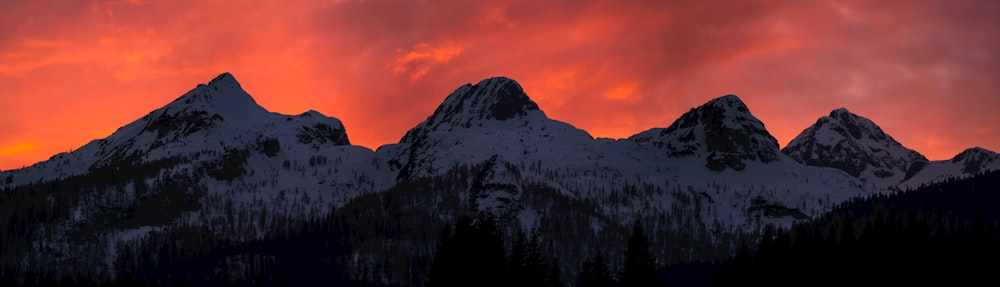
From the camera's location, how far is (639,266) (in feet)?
Answer: 330

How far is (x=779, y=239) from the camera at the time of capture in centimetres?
10725

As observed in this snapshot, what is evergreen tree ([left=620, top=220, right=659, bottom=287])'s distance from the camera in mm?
100188

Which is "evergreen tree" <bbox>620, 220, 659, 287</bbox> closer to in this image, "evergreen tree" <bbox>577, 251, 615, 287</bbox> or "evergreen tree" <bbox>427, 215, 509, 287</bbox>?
"evergreen tree" <bbox>577, 251, 615, 287</bbox>

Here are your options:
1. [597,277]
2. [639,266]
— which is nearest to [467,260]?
[639,266]

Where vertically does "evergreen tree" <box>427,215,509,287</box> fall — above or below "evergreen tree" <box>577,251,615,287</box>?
above

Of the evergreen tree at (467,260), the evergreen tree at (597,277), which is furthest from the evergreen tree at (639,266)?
the evergreen tree at (467,260)

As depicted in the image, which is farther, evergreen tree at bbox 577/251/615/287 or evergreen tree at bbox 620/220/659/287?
evergreen tree at bbox 577/251/615/287

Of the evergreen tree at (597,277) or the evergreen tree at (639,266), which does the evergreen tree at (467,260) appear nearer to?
the evergreen tree at (639,266)

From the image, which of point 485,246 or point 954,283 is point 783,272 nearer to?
point 954,283

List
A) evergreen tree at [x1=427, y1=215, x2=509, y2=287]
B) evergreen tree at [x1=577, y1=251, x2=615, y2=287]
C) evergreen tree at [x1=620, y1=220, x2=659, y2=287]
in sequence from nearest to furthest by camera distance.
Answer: evergreen tree at [x1=427, y1=215, x2=509, y2=287], evergreen tree at [x1=620, y1=220, x2=659, y2=287], evergreen tree at [x1=577, y1=251, x2=615, y2=287]

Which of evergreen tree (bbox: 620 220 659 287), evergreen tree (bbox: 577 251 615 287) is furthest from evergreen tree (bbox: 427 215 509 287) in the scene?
evergreen tree (bbox: 577 251 615 287)

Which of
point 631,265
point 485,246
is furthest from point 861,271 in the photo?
point 485,246

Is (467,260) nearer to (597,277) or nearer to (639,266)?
(639,266)

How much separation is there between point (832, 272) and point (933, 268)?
919cm
